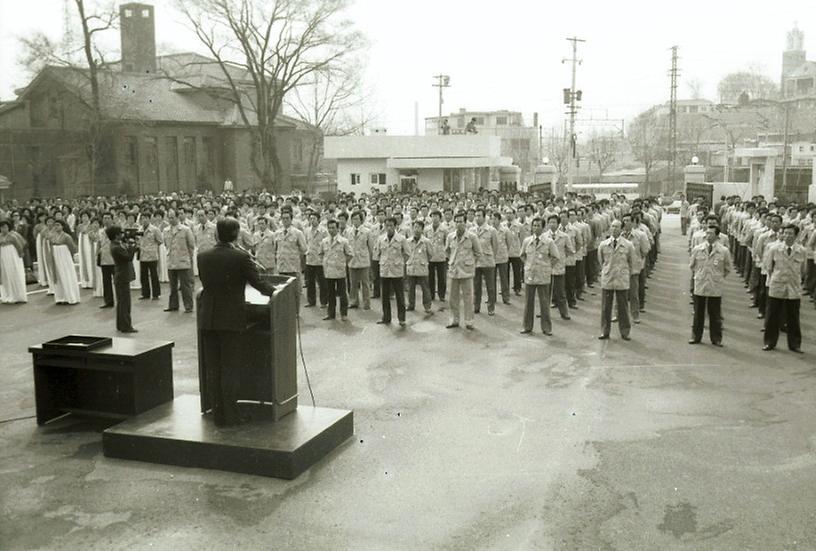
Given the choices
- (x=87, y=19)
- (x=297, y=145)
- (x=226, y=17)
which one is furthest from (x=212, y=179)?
(x=87, y=19)

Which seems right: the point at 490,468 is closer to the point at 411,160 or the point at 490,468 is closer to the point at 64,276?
the point at 64,276

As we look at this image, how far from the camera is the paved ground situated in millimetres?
5918

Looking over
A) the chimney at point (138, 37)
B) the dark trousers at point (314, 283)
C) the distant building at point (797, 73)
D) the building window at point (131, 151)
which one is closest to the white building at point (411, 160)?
the building window at point (131, 151)

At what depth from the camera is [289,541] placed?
5.77 meters

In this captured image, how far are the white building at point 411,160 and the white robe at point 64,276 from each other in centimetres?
2920

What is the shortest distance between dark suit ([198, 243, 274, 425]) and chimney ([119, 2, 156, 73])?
2302 inches

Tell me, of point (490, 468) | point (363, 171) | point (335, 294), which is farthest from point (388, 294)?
point (363, 171)

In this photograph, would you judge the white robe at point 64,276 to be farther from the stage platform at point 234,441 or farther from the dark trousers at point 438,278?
the stage platform at point 234,441

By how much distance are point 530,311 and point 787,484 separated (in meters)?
6.85

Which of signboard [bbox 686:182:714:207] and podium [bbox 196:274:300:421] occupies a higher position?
signboard [bbox 686:182:714:207]

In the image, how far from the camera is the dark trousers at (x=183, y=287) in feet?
51.8

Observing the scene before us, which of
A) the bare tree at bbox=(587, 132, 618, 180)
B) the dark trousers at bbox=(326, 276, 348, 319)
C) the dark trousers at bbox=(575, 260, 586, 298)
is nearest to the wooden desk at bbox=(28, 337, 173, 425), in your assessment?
the dark trousers at bbox=(326, 276, 348, 319)

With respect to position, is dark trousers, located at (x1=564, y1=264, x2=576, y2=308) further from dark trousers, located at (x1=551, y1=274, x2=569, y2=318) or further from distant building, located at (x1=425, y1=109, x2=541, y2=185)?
distant building, located at (x1=425, y1=109, x2=541, y2=185)

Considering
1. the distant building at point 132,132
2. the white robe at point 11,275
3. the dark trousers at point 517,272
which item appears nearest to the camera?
the white robe at point 11,275
